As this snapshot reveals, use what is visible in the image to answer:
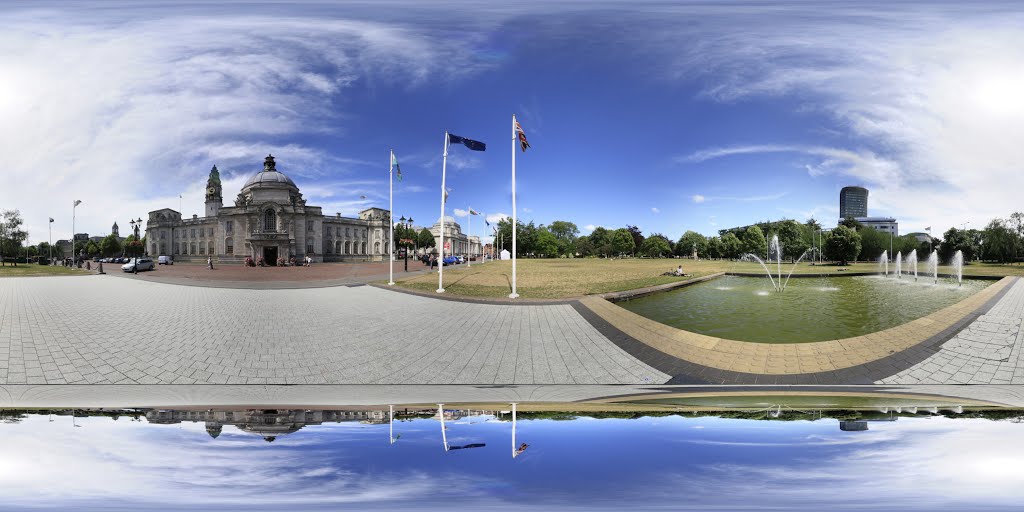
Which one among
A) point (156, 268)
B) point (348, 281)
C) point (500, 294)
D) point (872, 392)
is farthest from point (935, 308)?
point (156, 268)

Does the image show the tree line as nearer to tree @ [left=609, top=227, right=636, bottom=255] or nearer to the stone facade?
tree @ [left=609, top=227, right=636, bottom=255]

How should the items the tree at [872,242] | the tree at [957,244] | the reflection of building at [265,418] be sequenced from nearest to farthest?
the reflection of building at [265,418]
the tree at [957,244]
the tree at [872,242]

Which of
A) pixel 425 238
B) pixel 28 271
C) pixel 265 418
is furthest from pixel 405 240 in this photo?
pixel 28 271

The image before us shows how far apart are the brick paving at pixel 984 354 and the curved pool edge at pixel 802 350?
0.06m

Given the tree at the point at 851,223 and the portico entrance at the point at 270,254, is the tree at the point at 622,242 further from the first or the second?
the portico entrance at the point at 270,254

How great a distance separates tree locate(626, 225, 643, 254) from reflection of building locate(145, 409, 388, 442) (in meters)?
3.10

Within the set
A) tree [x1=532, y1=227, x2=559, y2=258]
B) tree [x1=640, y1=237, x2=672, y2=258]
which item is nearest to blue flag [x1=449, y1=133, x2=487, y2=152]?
tree [x1=532, y1=227, x2=559, y2=258]

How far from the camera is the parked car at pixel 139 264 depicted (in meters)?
3.46

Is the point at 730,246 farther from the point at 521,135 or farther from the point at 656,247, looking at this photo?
the point at 521,135

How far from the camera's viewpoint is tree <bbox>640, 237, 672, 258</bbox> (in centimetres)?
436

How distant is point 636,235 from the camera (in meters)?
4.25

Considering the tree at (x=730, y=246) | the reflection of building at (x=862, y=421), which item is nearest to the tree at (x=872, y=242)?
the tree at (x=730, y=246)

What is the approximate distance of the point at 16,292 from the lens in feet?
12.2

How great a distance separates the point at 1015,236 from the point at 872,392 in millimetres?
2595
